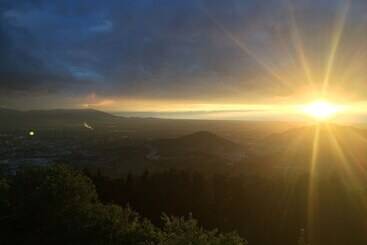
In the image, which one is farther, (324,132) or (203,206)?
(324,132)

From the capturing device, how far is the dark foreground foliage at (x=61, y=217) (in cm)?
2542

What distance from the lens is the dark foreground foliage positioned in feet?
83.4

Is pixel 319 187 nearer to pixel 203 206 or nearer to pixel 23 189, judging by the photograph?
pixel 203 206

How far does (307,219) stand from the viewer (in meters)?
50.8

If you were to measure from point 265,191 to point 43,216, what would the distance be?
41.5m

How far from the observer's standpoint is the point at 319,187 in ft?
191

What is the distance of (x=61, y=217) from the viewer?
28.1 meters

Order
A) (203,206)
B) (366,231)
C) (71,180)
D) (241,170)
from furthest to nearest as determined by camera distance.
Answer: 1. (241,170)
2. (203,206)
3. (366,231)
4. (71,180)

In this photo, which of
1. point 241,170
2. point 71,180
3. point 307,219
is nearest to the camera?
point 71,180

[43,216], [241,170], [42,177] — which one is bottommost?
[241,170]

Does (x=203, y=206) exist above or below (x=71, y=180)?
below

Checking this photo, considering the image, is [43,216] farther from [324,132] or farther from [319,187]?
[324,132]

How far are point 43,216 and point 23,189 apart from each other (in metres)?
4.42

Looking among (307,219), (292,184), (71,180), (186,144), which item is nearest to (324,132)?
(186,144)
